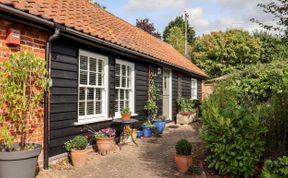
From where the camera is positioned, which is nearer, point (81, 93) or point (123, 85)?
point (81, 93)

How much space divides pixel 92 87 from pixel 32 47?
225 centimetres

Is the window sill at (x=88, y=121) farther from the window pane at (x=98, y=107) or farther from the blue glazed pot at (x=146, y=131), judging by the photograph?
the blue glazed pot at (x=146, y=131)

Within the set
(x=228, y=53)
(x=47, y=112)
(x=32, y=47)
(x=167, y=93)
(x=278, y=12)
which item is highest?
(x=228, y=53)

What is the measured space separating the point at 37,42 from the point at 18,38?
616 millimetres

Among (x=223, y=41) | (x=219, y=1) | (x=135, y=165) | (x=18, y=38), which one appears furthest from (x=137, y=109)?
(x=223, y=41)

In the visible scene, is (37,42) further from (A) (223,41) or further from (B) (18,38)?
(A) (223,41)

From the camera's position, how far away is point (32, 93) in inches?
212

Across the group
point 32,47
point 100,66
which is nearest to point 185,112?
point 100,66

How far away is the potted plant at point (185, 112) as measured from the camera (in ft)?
46.1

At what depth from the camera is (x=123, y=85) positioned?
9.43 meters

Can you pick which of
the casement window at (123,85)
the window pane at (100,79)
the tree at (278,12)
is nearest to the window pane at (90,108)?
the window pane at (100,79)

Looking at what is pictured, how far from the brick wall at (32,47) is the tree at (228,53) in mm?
26246

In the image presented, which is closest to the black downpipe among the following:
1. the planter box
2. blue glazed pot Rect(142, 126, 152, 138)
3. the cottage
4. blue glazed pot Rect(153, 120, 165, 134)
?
the cottage

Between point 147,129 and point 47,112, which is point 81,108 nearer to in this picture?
point 47,112
